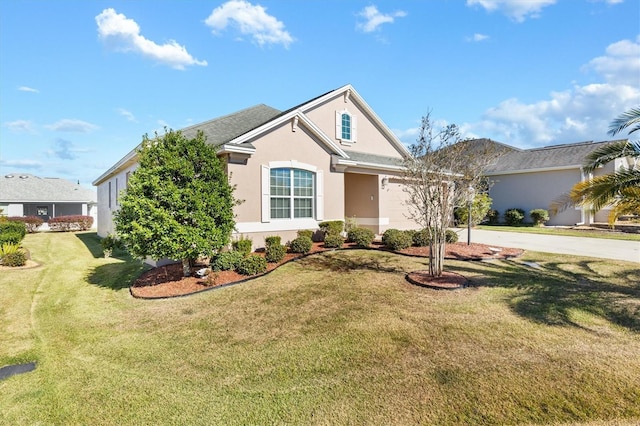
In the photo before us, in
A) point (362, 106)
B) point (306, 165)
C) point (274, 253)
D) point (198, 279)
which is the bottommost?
point (198, 279)

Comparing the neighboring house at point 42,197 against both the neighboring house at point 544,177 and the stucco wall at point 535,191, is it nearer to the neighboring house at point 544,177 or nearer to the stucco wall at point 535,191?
the stucco wall at point 535,191

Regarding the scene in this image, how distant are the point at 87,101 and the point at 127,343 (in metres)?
16.8

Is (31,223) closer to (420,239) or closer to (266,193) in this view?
(266,193)

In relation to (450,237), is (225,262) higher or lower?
lower

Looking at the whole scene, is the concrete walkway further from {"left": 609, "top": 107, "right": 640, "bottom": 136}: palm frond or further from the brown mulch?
{"left": 609, "top": 107, "right": 640, "bottom": 136}: palm frond

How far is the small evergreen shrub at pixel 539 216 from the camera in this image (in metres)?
21.8

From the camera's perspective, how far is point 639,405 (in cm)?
333

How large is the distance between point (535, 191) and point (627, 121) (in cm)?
1789

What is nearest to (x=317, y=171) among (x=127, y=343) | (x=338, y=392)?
(x=127, y=343)

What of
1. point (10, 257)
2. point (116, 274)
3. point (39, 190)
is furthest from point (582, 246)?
point (39, 190)

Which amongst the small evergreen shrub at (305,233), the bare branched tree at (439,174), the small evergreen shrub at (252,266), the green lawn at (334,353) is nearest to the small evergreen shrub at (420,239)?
the bare branched tree at (439,174)

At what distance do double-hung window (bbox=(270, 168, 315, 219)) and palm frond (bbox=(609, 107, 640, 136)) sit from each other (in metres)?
9.43

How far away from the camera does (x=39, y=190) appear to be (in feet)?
97.5

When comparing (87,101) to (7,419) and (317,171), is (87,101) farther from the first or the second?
(7,419)
